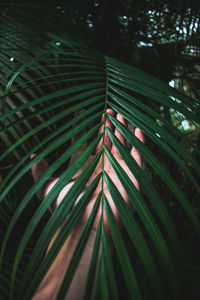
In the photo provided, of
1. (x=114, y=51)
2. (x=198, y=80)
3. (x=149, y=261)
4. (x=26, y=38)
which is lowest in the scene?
(x=149, y=261)

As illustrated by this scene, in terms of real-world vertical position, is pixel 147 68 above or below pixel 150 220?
above

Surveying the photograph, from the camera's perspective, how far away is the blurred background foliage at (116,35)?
1.97 ft

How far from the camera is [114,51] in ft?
3.16

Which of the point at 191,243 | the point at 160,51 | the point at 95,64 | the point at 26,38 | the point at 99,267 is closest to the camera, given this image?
the point at 99,267

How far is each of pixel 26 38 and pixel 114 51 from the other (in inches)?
18.4

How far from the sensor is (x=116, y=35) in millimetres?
983

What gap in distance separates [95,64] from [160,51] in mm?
720

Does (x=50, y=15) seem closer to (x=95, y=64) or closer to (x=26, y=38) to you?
(x=26, y=38)

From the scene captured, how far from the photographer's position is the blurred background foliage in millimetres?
601

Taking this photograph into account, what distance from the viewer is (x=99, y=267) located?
21 cm

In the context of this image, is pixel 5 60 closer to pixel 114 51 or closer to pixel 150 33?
pixel 114 51

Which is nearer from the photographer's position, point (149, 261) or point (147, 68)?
point (149, 261)

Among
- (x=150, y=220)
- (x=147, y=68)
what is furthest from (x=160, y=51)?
(x=150, y=220)

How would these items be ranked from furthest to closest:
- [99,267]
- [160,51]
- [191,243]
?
[160,51] → [191,243] → [99,267]
